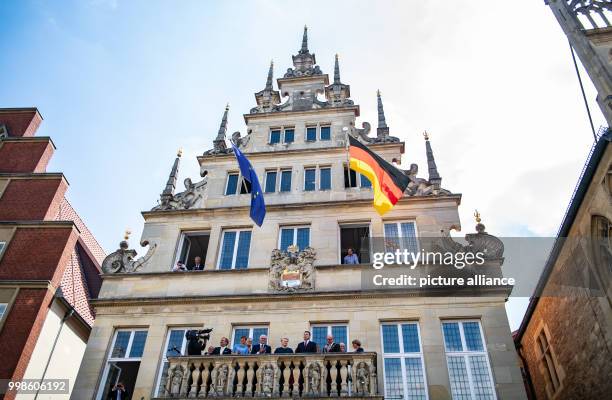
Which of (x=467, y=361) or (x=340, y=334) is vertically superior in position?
(x=340, y=334)

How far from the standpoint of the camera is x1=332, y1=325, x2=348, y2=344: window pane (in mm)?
14852

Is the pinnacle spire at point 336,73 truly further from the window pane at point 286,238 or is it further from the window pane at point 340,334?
the window pane at point 340,334

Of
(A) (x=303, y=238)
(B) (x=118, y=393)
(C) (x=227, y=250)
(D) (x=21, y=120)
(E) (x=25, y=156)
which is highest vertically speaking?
(D) (x=21, y=120)

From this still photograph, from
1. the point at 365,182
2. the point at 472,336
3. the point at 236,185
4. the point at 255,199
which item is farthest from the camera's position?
the point at 236,185

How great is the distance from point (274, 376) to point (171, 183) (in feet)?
34.0

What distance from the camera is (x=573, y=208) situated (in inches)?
653

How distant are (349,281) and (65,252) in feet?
33.5

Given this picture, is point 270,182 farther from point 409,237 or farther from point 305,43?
point 305,43

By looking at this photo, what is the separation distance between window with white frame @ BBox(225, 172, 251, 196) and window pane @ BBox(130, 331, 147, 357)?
20.2 ft

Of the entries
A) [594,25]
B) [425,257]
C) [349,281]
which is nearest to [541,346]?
[425,257]

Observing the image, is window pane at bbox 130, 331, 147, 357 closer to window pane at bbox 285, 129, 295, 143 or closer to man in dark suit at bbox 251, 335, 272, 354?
man in dark suit at bbox 251, 335, 272, 354

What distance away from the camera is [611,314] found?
15.1 m

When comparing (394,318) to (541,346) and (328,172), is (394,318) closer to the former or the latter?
(328,172)

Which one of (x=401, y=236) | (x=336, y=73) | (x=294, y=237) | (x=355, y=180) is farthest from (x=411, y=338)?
(x=336, y=73)
